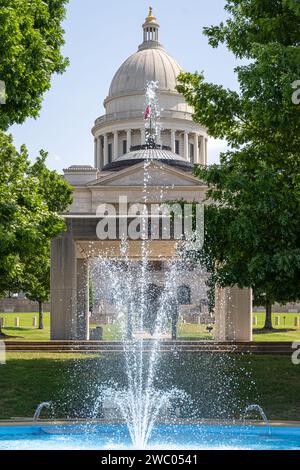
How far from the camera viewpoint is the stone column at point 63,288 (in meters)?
24.5

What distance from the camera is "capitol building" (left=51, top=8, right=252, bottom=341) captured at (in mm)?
24875

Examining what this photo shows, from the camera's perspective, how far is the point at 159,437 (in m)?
10.9

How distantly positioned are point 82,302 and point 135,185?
154 feet

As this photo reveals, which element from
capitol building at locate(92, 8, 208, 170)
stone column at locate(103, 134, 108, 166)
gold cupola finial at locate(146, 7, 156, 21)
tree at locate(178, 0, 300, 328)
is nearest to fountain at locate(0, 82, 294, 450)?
tree at locate(178, 0, 300, 328)

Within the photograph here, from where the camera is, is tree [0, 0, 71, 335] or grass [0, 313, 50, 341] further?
grass [0, 313, 50, 341]

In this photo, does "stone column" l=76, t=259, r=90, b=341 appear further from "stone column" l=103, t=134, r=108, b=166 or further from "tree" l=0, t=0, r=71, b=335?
"stone column" l=103, t=134, r=108, b=166

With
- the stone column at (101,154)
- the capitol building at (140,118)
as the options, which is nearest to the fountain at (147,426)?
the capitol building at (140,118)

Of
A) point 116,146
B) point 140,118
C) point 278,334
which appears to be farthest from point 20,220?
point 116,146

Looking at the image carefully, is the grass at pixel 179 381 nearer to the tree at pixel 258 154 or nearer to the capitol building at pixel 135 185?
the tree at pixel 258 154

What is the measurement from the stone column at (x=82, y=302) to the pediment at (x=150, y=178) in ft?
141

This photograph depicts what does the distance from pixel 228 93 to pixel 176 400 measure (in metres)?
6.75

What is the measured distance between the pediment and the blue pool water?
201 feet

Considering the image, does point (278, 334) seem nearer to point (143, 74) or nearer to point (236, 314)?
point (236, 314)
